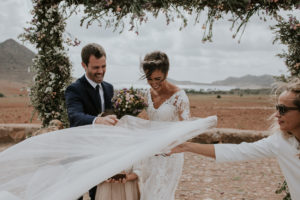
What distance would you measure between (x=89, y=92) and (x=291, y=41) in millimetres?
2804

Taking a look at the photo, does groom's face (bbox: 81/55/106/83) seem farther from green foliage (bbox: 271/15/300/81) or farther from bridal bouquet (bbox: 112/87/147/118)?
green foliage (bbox: 271/15/300/81)

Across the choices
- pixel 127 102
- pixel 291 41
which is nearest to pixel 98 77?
pixel 127 102

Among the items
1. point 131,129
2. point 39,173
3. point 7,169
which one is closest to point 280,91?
point 131,129

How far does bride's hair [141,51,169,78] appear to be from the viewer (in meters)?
2.96

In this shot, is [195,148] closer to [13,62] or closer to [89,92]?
[89,92]

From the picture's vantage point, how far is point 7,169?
75.7 inches

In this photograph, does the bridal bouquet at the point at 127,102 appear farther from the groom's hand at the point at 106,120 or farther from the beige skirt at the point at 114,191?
the beige skirt at the point at 114,191

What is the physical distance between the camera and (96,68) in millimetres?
2598

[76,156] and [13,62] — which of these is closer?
[76,156]

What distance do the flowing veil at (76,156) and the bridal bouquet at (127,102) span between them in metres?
0.21

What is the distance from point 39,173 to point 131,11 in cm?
283

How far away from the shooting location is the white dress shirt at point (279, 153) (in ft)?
6.41

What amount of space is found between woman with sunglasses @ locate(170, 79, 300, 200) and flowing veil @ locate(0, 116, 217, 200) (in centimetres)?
23

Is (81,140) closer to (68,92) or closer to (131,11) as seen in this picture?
(68,92)
